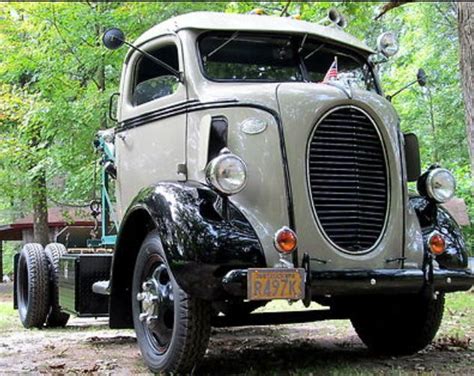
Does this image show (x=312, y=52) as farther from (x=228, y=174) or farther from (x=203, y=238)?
(x=203, y=238)

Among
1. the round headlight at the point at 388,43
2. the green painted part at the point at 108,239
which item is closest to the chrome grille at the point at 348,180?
the round headlight at the point at 388,43

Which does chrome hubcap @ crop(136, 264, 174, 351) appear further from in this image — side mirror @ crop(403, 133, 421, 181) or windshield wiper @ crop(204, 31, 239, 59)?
side mirror @ crop(403, 133, 421, 181)

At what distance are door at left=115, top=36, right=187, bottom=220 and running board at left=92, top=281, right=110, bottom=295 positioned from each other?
68 centimetres

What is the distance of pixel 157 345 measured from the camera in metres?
4.52

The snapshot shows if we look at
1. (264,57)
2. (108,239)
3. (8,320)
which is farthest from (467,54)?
(8,320)

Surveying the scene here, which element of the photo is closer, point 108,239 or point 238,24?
point 238,24

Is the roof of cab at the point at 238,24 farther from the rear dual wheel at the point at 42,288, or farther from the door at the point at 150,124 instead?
the rear dual wheel at the point at 42,288

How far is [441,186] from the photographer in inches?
189

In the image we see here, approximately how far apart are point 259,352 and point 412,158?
1943 millimetres

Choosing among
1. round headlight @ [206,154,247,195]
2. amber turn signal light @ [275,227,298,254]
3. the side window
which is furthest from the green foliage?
amber turn signal light @ [275,227,298,254]

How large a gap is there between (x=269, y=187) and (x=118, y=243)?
1303 mm

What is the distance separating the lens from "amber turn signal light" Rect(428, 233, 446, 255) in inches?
180

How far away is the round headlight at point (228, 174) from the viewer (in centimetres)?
399

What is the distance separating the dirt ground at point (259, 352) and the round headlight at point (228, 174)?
127 centimetres
